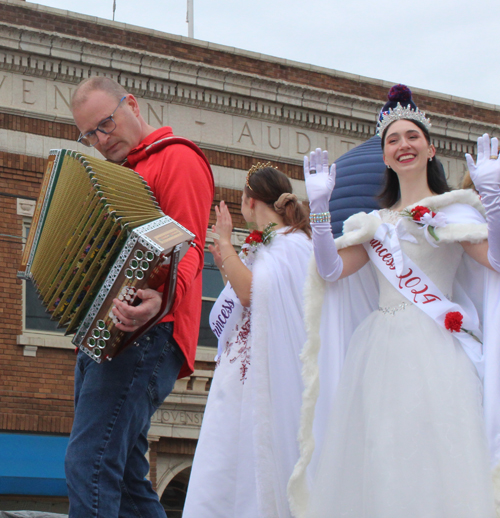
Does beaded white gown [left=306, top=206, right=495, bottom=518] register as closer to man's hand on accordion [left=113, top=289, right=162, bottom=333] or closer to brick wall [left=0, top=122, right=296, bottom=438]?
man's hand on accordion [left=113, top=289, right=162, bottom=333]

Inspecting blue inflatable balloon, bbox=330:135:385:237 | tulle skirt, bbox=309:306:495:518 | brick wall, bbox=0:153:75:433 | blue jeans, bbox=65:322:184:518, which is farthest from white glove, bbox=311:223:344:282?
brick wall, bbox=0:153:75:433

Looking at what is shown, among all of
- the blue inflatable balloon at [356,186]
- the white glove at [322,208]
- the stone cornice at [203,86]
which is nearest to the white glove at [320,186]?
the white glove at [322,208]

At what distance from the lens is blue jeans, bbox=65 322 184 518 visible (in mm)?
3053

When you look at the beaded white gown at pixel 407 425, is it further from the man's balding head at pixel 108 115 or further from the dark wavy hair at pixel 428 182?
the man's balding head at pixel 108 115

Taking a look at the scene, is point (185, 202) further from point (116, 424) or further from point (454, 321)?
point (454, 321)

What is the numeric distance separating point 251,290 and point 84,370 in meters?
1.54

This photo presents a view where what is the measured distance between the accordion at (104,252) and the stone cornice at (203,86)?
9.28 meters

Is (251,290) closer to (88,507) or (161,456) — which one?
(88,507)

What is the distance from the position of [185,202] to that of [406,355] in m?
1.16

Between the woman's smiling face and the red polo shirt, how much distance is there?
1.03 metres

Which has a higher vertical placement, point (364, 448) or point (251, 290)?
point (251, 290)

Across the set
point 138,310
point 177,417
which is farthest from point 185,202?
point 177,417

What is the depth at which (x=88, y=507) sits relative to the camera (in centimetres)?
302

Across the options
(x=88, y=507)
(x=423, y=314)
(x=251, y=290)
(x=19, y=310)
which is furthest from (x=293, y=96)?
(x=88, y=507)
